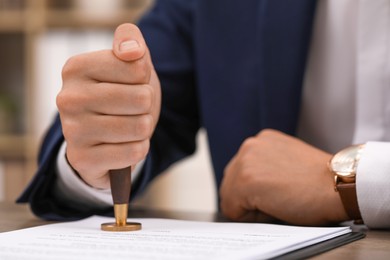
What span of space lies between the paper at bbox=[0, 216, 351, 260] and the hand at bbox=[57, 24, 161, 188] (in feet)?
0.28

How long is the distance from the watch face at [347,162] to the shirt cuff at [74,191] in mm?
289

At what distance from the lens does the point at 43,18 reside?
2.64m

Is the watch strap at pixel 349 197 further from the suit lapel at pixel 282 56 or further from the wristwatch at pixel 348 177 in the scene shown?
the suit lapel at pixel 282 56

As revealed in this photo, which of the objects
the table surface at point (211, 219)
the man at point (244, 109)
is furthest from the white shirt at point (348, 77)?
the table surface at point (211, 219)

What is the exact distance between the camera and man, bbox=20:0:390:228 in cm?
74

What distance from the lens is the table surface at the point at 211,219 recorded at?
1.98ft

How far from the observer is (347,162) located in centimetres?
80

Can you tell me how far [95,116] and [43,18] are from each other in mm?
1998

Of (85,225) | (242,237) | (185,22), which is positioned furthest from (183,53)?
(242,237)

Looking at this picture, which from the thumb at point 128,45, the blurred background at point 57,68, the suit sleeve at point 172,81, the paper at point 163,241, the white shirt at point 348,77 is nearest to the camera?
the paper at point 163,241

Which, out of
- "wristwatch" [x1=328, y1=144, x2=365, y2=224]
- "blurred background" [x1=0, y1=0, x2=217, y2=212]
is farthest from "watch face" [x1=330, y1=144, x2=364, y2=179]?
"blurred background" [x1=0, y1=0, x2=217, y2=212]

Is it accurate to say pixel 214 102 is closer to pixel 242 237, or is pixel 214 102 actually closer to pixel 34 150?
pixel 242 237

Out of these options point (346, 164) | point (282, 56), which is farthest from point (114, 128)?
point (282, 56)

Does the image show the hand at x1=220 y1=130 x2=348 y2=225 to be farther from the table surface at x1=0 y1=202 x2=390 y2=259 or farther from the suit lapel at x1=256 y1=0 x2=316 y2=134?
the suit lapel at x1=256 y1=0 x2=316 y2=134
